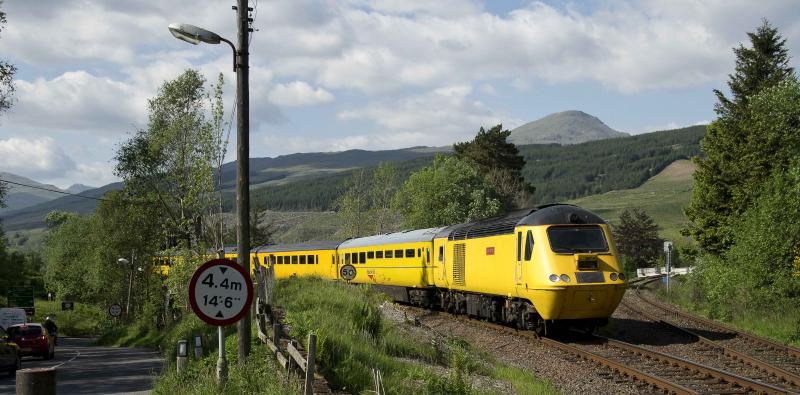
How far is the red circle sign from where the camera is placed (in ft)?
30.8

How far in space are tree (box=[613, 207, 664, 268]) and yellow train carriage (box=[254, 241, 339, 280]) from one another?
45405 millimetres

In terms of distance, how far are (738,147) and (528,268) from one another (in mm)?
20531

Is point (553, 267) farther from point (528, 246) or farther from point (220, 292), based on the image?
point (220, 292)

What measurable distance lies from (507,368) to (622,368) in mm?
2258

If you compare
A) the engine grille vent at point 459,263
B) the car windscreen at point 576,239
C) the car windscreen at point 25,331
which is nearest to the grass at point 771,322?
the car windscreen at point 576,239

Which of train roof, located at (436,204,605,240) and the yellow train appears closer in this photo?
the yellow train

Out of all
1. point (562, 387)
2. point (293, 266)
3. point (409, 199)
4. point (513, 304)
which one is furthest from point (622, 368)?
point (409, 199)

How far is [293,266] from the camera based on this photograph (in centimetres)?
4781

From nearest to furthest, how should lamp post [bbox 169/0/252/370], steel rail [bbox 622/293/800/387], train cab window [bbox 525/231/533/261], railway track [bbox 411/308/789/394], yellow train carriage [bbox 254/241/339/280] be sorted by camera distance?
lamp post [bbox 169/0/252/370] → railway track [bbox 411/308/789/394] → steel rail [bbox 622/293/800/387] → train cab window [bbox 525/231/533/261] → yellow train carriage [bbox 254/241/339/280]

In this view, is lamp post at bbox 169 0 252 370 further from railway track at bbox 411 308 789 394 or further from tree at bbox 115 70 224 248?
tree at bbox 115 70 224 248

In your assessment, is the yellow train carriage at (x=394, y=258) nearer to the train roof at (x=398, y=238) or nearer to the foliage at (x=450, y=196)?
the train roof at (x=398, y=238)

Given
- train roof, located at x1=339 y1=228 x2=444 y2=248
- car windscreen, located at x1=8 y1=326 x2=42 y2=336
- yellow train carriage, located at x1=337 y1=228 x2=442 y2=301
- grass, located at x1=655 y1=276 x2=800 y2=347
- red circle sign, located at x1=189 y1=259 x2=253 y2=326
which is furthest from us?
train roof, located at x1=339 y1=228 x2=444 y2=248

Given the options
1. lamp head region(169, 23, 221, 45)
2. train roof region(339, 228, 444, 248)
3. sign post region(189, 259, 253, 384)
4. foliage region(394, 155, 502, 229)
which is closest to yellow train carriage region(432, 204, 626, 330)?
train roof region(339, 228, 444, 248)

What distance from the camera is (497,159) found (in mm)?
75750
